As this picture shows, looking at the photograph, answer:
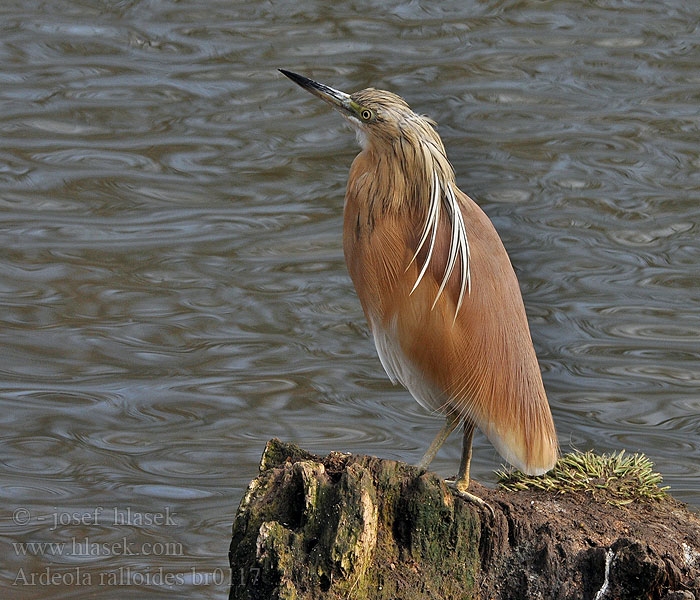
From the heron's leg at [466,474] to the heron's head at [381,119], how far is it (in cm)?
125

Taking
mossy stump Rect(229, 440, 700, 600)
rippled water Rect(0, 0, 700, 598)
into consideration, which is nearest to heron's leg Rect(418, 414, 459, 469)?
mossy stump Rect(229, 440, 700, 600)

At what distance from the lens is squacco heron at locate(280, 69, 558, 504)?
479cm

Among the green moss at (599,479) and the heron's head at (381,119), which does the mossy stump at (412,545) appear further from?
the heron's head at (381,119)

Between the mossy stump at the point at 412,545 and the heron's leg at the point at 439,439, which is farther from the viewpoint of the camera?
the heron's leg at the point at 439,439

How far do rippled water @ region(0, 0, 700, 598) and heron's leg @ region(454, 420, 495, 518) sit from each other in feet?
6.38

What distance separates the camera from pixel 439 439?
4891 millimetres

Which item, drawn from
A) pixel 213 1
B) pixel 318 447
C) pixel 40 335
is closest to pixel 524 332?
pixel 318 447

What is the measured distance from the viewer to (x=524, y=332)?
4934mm

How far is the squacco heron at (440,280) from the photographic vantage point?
15.7ft

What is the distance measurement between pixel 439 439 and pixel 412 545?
92cm

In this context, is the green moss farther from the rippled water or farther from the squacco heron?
the rippled water

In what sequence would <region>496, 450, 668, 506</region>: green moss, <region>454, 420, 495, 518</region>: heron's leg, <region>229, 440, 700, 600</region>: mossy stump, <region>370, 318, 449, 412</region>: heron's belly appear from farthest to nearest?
<region>370, 318, 449, 412</region>: heron's belly
<region>496, 450, 668, 506</region>: green moss
<region>454, 420, 495, 518</region>: heron's leg
<region>229, 440, 700, 600</region>: mossy stump

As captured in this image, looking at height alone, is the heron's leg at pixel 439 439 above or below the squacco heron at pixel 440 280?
below

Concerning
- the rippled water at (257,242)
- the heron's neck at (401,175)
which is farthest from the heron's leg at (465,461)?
the rippled water at (257,242)
